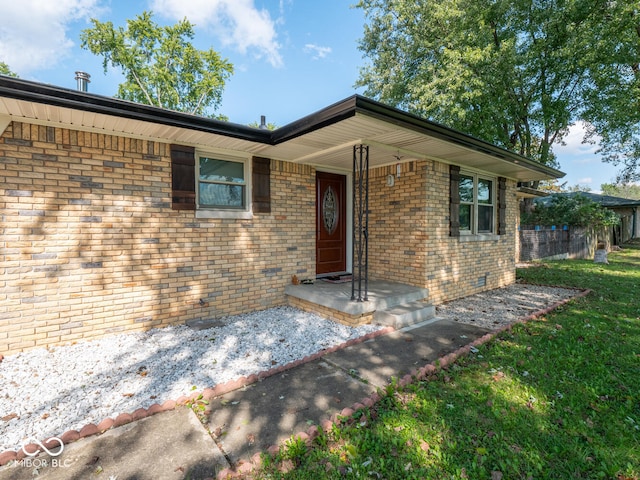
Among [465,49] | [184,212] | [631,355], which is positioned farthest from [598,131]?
[184,212]

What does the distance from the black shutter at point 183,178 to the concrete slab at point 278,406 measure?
2931 millimetres

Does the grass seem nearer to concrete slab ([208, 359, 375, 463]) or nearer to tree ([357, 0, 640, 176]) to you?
concrete slab ([208, 359, 375, 463])

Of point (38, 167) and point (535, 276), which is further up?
point (38, 167)

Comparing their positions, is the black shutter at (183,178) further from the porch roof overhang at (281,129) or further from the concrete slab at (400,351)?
the concrete slab at (400,351)

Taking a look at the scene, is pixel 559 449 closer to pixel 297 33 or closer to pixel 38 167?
pixel 38 167

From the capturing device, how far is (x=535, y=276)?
9227mm

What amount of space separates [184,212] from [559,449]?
491cm

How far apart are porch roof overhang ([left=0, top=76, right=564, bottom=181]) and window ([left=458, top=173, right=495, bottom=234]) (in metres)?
0.89

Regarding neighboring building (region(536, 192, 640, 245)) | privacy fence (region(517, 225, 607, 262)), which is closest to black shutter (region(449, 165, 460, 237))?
privacy fence (region(517, 225, 607, 262))

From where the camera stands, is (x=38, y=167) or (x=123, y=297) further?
(x=123, y=297)

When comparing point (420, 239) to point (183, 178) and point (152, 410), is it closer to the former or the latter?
point (183, 178)

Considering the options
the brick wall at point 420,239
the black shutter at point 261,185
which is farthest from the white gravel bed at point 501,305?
the black shutter at point 261,185

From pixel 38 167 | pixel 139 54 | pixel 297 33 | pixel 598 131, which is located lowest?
pixel 38 167

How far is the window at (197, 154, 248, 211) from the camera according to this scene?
4953 mm
